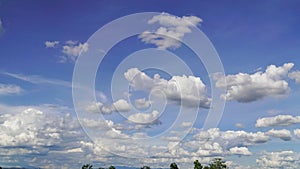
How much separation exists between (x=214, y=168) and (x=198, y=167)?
7105 mm

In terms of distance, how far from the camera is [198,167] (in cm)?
19900

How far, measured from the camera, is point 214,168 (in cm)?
19875
